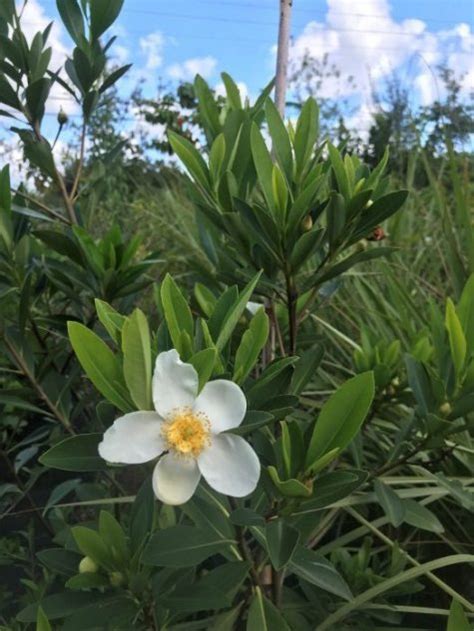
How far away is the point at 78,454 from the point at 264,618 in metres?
0.30

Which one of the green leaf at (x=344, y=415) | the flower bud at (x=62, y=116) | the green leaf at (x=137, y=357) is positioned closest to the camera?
the green leaf at (x=137, y=357)

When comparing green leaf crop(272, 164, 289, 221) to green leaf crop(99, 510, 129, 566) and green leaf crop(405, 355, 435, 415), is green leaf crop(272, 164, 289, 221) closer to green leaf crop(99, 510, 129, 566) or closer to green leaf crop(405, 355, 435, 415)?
green leaf crop(405, 355, 435, 415)

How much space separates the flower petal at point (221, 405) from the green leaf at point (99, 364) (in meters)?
0.08

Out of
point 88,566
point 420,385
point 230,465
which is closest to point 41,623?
point 88,566

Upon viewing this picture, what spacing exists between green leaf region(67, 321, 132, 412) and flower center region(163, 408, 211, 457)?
0.06 metres

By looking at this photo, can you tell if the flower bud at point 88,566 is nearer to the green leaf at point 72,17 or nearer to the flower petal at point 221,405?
the flower petal at point 221,405

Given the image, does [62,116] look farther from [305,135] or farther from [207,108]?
[305,135]

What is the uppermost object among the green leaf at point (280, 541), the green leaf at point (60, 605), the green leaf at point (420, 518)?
the green leaf at point (280, 541)

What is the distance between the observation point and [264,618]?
74 centimetres

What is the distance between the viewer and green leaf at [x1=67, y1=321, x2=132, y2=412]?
23.0 inches

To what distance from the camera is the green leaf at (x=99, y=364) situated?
0.59 m

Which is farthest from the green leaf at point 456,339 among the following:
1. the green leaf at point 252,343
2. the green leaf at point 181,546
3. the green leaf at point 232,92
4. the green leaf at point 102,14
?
the green leaf at point 102,14

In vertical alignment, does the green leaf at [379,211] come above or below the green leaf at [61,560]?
above

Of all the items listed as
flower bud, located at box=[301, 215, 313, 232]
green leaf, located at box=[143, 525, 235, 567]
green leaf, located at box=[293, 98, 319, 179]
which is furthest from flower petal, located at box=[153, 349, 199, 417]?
green leaf, located at box=[293, 98, 319, 179]
